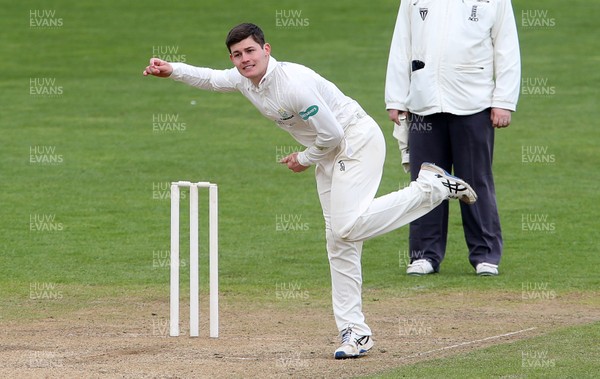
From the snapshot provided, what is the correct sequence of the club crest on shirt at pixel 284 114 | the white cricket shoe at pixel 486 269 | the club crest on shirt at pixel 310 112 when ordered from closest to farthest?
the club crest on shirt at pixel 310 112, the club crest on shirt at pixel 284 114, the white cricket shoe at pixel 486 269

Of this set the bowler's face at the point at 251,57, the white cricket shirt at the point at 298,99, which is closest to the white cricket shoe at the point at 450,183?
the white cricket shirt at the point at 298,99

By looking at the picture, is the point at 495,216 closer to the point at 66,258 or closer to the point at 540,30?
the point at 66,258

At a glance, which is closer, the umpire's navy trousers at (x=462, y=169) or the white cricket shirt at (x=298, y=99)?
the white cricket shirt at (x=298, y=99)

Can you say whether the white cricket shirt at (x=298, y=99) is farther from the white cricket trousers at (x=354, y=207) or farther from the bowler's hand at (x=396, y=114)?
the bowler's hand at (x=396, y=114)

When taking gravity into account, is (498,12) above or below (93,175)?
above

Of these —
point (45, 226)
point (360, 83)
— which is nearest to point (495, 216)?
point (45, 226)

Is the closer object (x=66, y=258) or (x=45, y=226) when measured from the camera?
(x=66, y=258)

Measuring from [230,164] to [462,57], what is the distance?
6704 mm

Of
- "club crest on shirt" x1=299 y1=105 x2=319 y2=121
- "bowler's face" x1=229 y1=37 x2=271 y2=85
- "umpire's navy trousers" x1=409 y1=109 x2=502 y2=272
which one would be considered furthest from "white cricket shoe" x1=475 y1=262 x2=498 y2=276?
"bowler's face" x1=229 y1=37 x2=271 y2=85

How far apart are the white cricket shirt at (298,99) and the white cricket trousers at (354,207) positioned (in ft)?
0.48

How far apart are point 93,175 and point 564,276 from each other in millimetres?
7511

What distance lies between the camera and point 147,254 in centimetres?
1323

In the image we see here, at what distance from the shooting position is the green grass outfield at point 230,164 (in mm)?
12094

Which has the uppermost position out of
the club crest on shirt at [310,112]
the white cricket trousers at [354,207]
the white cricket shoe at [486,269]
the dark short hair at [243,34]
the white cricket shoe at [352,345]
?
the dark short hair at [243,34]
